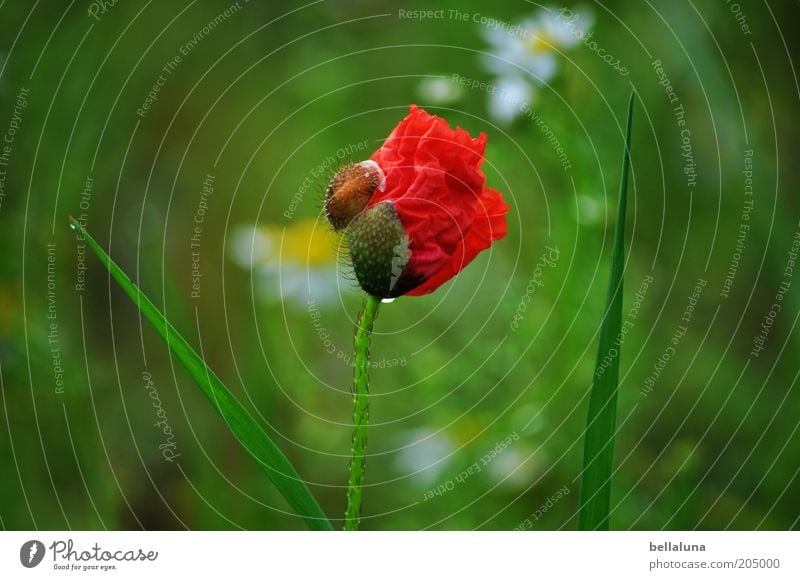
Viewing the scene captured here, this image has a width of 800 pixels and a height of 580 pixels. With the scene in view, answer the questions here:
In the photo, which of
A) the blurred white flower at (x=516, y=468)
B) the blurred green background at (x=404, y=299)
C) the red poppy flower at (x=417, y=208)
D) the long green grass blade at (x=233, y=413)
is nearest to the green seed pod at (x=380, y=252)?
the red poppy flower at (x=417, y=208)

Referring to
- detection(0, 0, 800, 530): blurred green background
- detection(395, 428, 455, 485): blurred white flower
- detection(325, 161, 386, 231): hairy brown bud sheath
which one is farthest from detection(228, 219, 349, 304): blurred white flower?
detection(325, 161, 386, 231): hairy brown bud sheath

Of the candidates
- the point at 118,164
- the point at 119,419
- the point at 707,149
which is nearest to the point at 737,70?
the point at 707,149

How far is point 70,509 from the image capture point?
42.6 inches

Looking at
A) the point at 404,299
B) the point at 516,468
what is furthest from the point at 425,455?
the point at 404,299

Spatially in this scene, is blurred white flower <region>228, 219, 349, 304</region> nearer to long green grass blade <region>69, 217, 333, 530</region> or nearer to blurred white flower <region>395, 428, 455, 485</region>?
blurred white flower <region>395, 428, 455, 485</region>

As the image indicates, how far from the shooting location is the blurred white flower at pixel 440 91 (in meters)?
1.14

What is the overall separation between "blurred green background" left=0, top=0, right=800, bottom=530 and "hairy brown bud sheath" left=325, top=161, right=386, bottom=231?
0.36 meters

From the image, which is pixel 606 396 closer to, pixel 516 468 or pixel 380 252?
pixel 380 252

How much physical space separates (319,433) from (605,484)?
0.58m

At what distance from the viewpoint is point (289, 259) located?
3.88ft

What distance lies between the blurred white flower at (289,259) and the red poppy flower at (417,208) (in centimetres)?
43

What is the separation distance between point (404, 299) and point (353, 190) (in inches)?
20.8

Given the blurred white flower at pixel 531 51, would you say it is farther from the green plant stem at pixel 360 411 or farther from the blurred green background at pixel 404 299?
the green plant stem at pixel 360 411

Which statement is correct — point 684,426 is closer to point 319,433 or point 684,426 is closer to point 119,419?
point 319,433
